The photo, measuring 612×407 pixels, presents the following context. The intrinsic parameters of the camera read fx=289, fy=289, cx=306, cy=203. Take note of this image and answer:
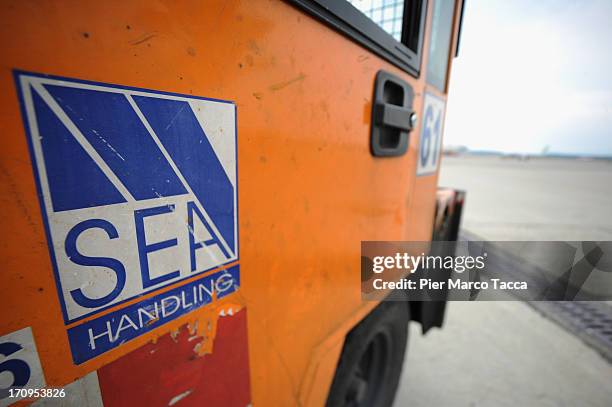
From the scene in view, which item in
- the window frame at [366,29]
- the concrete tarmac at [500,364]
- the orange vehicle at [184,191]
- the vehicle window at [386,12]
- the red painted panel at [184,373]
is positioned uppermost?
the vehicle window at [386,12]

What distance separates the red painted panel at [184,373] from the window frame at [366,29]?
0.69 metres

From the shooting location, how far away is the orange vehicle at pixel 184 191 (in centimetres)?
34

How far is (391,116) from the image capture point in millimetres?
967

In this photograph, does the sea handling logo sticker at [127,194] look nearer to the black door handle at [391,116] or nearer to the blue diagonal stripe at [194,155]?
the blue diagonal stripe at [194,155]

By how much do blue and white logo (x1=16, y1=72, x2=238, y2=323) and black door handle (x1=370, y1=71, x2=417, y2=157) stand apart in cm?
56

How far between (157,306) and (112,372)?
11 centimetres

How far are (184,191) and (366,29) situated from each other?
665 millimetres

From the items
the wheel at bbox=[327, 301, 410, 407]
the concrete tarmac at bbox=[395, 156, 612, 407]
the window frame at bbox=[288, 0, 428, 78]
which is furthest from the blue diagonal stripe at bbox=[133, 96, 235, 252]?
the concrete tarmac at bbox=[395, 156, 612, 407]

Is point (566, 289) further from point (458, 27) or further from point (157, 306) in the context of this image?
point (157, 306)

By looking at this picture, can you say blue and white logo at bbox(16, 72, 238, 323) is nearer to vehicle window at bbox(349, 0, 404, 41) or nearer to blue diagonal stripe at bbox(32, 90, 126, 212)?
blue diagonal stripe at bbox(32, 90, 126, 212)

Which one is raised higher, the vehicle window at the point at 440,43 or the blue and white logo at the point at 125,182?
the vehicle window at the point at 440,43

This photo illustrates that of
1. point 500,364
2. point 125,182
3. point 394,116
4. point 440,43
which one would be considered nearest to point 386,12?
point 394,116

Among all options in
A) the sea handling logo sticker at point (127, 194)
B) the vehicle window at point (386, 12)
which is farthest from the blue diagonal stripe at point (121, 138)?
the vehicle window at point (386, 12)

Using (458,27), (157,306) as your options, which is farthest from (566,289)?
(157,306)
